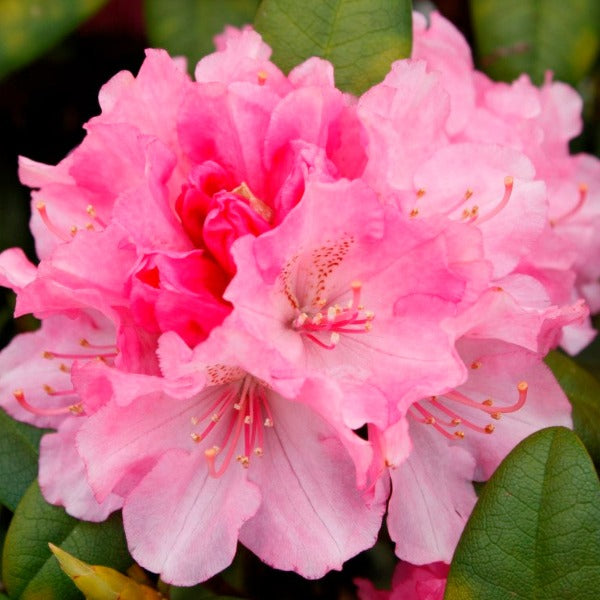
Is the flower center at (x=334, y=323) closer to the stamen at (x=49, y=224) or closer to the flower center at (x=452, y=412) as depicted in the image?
the flower center at (x=452, y=412)

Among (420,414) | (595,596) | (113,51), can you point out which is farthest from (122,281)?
(113,51)

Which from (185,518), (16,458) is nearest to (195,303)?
(185,518)

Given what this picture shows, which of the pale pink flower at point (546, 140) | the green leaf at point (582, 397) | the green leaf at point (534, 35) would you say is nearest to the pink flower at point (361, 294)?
the pale pink flower at point (546, 140)

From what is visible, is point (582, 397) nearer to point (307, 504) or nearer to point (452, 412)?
point (452, 412)

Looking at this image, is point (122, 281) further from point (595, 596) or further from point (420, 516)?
point (595, 596)

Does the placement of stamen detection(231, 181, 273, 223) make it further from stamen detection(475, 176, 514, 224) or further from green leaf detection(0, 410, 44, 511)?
green leaf detection(0, 410, 44, 511)
